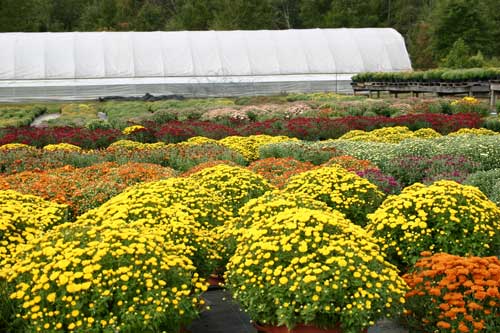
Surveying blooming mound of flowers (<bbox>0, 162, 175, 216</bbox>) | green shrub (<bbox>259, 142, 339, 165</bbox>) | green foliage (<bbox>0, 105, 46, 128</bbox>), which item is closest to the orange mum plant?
blooming mound of flowers (<bbox>0, 162, 175, 216</bbox>)

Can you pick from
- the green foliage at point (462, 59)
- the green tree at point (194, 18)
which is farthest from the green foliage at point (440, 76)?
the green tree at point (194, 18)

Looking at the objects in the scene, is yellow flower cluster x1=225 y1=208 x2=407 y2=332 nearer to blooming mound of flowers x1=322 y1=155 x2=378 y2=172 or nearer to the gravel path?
the gravel path

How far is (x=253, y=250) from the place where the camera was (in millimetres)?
5199

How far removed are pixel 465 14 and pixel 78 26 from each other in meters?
39.6

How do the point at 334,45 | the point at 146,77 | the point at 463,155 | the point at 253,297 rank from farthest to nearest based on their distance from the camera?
1. the point at 334,45
2. the point at 146,77
3. the point at 463,155
4. the point at 253,297

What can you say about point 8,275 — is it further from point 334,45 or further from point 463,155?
point 334,45

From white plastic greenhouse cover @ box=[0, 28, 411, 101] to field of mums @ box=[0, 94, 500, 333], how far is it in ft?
93.5

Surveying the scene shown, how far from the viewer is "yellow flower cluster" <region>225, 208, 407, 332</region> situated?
4.57 metres

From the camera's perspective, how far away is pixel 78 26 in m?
67.2

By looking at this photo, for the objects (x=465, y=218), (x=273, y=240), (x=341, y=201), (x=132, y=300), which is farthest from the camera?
(x=341, y=201)

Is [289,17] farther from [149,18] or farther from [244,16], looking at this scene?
[149,18]

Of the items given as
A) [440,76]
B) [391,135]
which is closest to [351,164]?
[391,135]

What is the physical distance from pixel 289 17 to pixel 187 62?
Result: 32.3m

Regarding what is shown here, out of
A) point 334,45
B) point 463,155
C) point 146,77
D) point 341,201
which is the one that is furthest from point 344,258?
point 334,45
